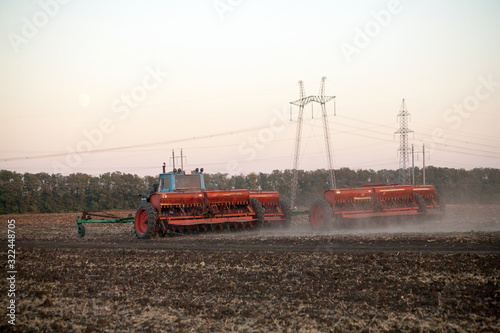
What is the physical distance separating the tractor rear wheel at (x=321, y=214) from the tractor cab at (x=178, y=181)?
5012 millimetres

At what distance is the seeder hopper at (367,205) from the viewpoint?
757 inches

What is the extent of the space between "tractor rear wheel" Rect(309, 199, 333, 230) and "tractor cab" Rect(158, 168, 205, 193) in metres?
5.01

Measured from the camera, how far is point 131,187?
5616cm

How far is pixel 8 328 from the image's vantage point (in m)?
6.11

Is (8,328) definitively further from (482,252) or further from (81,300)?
(482,252)

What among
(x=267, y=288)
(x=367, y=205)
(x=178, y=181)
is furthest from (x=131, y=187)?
(x=267, y=288)

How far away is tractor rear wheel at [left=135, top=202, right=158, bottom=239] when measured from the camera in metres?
17.5

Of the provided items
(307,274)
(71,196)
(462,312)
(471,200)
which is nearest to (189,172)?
(307,274)

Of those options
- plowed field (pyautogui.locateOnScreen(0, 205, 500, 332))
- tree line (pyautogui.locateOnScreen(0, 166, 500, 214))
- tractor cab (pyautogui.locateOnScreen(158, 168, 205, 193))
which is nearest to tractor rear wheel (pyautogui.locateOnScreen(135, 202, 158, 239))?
tractor cab (pyautogui.locateOnScreen(158, 168, 205, 193))

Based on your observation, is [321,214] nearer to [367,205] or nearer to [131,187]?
[367,205]

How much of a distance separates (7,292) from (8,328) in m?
2.50

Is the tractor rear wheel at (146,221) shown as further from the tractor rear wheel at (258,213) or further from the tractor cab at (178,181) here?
the tractor rear wheel at (258,213)


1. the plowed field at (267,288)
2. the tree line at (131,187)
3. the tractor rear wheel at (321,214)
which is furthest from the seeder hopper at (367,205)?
the tree line at (131,187)

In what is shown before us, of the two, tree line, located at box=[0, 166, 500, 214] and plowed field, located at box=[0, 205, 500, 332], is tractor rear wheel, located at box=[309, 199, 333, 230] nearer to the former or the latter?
plowed field, located at box=[0, 205, 500, 332]
